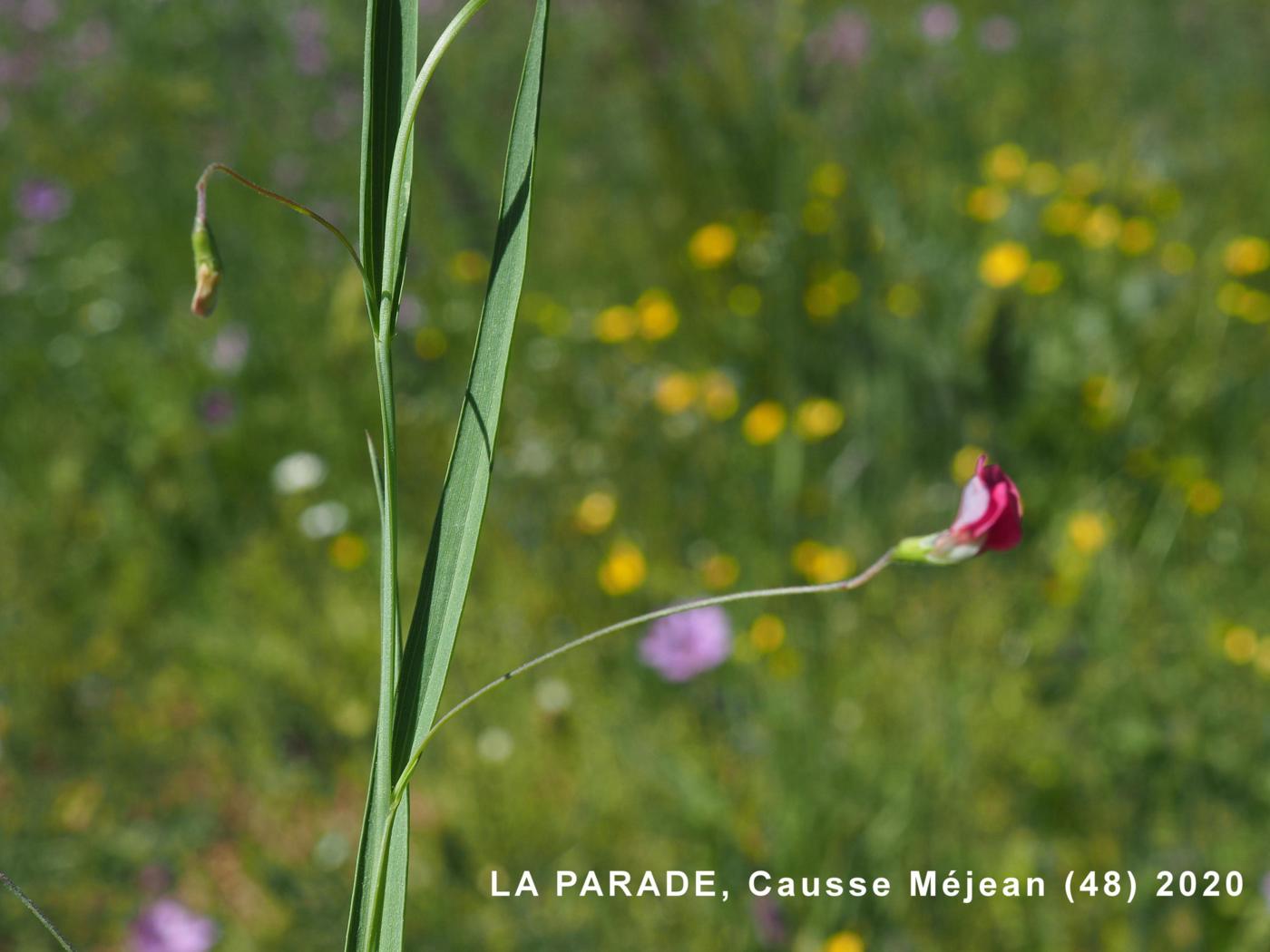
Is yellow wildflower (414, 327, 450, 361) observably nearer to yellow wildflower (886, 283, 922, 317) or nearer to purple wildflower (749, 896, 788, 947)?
yellow wildflower (886, 283, 922, 317)

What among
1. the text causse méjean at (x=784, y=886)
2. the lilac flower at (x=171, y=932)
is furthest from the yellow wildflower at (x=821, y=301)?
the lilac flower at (x=171, y=932)

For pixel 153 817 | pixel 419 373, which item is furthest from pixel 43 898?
pixel 419 373

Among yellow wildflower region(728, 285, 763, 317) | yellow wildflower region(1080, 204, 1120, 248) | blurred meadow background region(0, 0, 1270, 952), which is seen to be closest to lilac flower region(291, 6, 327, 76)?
blurred meadow background region(0, 0, 1270, 952)

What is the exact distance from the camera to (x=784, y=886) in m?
1.12

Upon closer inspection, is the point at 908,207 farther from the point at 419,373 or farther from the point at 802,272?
the point at 419,373

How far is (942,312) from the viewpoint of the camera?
1854mm

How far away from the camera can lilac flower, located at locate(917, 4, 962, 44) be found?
2.93 meters

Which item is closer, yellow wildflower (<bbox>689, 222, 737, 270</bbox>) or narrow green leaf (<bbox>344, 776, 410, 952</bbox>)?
narrow green leaf (<bbox>344, 776, 410, 952</bbox>)

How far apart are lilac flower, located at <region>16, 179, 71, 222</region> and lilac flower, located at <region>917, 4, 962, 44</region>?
2136 millimetres

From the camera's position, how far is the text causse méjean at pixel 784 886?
1.11 metres

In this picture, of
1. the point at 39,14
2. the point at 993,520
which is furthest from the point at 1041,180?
the point at 39,14

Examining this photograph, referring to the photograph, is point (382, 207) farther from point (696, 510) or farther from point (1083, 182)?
point (1083, 182)

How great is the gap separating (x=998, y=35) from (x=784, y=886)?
244 cm

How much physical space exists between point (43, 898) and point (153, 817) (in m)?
0.16
